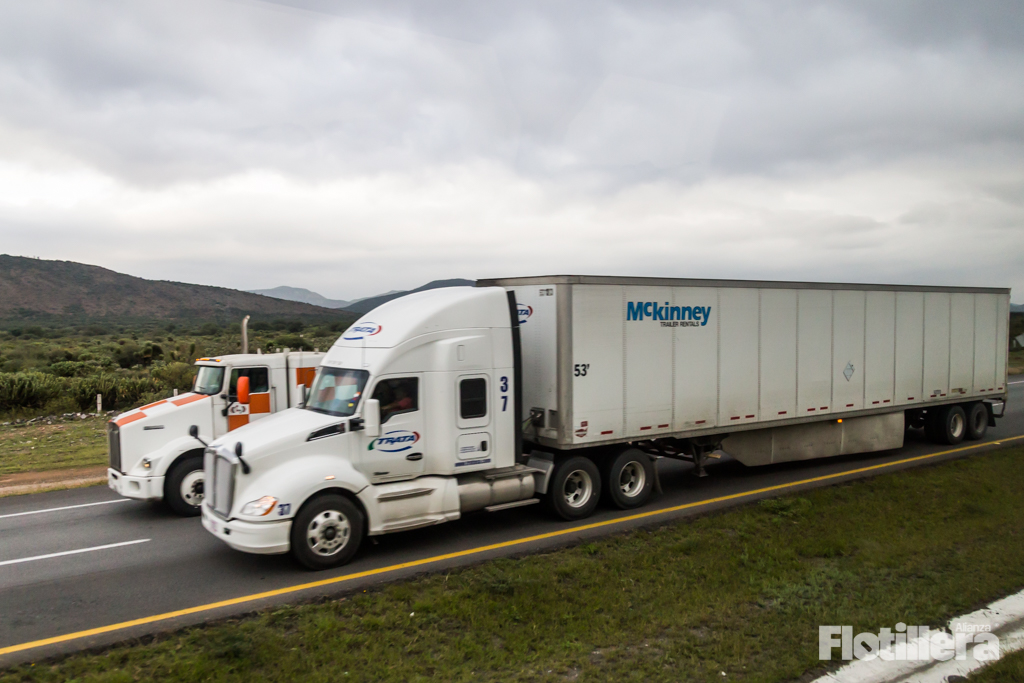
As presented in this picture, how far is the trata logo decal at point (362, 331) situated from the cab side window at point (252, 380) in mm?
2402

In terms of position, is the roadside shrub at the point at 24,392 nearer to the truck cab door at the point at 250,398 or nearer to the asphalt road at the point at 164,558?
the asphalt road at the point at 164,558

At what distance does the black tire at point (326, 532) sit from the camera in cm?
834

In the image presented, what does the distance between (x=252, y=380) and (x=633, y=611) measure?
766 cm

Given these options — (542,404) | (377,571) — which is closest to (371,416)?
(377,571)

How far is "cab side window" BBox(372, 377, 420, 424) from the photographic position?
9.32 metres

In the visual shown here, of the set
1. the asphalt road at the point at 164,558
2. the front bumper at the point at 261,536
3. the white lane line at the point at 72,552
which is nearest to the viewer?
the asphalt road at the point at 164,558

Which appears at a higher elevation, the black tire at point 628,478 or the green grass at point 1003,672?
the black tire at point 628,478

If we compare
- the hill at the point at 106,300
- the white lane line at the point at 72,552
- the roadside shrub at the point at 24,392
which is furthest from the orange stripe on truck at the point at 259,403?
the hill at the point at 106,300

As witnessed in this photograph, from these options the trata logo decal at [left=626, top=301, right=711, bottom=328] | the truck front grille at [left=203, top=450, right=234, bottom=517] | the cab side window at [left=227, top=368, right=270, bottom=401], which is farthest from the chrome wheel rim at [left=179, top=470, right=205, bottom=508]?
the trata logo decal at [left=626, top=301, right=711, bottom=328]

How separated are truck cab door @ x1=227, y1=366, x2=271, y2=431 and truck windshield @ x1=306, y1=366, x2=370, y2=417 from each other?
2.30m

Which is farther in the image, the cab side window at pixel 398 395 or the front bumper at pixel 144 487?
the front bumper at pixel 144 487

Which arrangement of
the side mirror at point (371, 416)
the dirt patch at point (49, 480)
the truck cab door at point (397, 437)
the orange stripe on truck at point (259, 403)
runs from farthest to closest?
the dirt patch at point (49, 480), the orange stripe on truck at point (259, 403), the truck cab door at point (397, 437), the side mirror at point (371, 416)

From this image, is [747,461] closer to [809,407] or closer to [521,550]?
[809,407]

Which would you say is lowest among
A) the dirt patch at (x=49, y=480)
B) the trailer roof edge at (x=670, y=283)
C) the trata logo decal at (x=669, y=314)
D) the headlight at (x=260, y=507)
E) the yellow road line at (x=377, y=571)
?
the dirt patch at (x=49, y=480)
